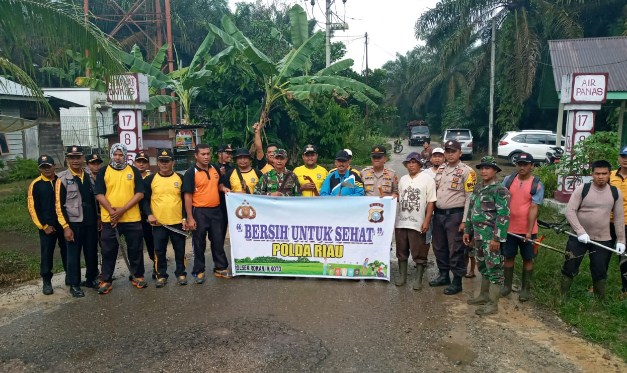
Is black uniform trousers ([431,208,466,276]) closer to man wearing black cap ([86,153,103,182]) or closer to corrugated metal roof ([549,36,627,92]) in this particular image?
man wearing black cap ([86,153,103,182])

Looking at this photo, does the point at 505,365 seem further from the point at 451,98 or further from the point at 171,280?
the point at 451,98

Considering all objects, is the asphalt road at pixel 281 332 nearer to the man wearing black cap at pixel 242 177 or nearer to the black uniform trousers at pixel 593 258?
the black uniform trousers at pixel 593 258

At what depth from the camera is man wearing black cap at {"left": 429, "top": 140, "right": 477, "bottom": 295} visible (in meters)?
5.27

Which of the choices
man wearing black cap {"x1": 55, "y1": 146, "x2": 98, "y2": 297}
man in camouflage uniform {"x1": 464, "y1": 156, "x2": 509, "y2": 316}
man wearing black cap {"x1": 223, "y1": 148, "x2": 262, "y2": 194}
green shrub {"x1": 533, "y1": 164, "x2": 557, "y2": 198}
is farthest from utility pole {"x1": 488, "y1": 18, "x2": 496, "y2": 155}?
man wearing black cap {"x1": 55, "y1": 146, "x2": 98, "y2": 297}

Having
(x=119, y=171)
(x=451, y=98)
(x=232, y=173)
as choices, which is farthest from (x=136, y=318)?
(x=451, y=98)

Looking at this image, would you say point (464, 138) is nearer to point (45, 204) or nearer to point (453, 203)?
point (453, 203)

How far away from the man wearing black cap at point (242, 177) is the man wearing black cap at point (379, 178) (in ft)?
4.72

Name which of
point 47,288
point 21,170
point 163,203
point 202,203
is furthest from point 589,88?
point 21,170

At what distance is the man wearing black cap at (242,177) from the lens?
5965mm

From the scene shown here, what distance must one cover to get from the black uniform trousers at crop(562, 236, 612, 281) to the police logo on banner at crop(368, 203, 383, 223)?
6.58ft

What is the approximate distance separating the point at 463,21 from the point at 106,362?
23928mm

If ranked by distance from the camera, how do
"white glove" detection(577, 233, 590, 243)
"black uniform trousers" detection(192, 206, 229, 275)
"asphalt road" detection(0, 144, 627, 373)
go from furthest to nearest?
"black uniform trousers" detection(192, 206, 229, 275)
"white glove" detection(577, 233, 590, 243)
"asphalt road" detection(0, 144, 627, 373)

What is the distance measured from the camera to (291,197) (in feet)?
18.9

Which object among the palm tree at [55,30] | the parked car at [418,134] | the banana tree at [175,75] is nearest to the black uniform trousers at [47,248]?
the palm tree at [55,30]
